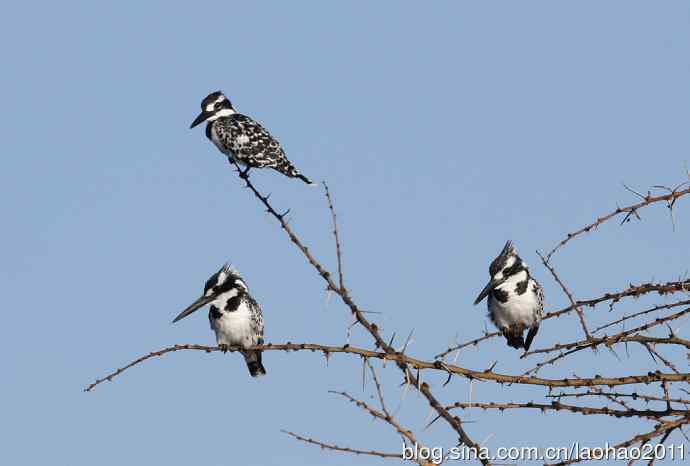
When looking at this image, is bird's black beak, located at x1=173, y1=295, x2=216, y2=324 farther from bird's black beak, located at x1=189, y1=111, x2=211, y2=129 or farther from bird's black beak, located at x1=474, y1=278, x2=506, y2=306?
bird's black beak, located at x1=189, y1=111, x2=211, y2=129

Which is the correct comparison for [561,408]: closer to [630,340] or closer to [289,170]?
[630,340]

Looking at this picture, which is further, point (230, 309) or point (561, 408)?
point (230, 309)

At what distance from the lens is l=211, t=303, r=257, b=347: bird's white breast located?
32.3 feet

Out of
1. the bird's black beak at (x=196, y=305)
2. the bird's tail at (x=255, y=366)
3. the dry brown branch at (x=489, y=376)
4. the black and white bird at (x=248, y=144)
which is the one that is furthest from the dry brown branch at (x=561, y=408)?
the black and white bird at (x=248, y=144)

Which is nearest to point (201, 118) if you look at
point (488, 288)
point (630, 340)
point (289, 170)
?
point (289, 170)

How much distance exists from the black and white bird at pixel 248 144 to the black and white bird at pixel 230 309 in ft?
8.19

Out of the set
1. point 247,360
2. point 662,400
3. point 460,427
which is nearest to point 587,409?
point 662,400

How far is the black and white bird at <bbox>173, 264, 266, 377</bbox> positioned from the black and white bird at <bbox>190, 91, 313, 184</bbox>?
250 cm

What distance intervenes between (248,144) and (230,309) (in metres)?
3.11

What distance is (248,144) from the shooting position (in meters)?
12.5

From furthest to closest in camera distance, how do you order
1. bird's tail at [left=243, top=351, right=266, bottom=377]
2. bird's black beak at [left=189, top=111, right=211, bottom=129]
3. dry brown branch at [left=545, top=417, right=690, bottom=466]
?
1. bird's black beak at [left=189, top=111, right=211, bottom=129]
2. bird's tail at [left=243, top=351, right=266, bottom=377]
3. dry brown branch at [left=545, top=417, right=690, bottom=466]

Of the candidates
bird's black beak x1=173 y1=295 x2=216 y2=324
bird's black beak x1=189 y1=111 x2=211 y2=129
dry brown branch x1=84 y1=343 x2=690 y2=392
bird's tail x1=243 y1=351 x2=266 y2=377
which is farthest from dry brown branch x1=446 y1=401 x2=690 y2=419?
bird's black beak x1=189 y1=111 x2=211 y2=129

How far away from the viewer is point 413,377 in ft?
11.6

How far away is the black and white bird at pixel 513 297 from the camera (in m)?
9.64
